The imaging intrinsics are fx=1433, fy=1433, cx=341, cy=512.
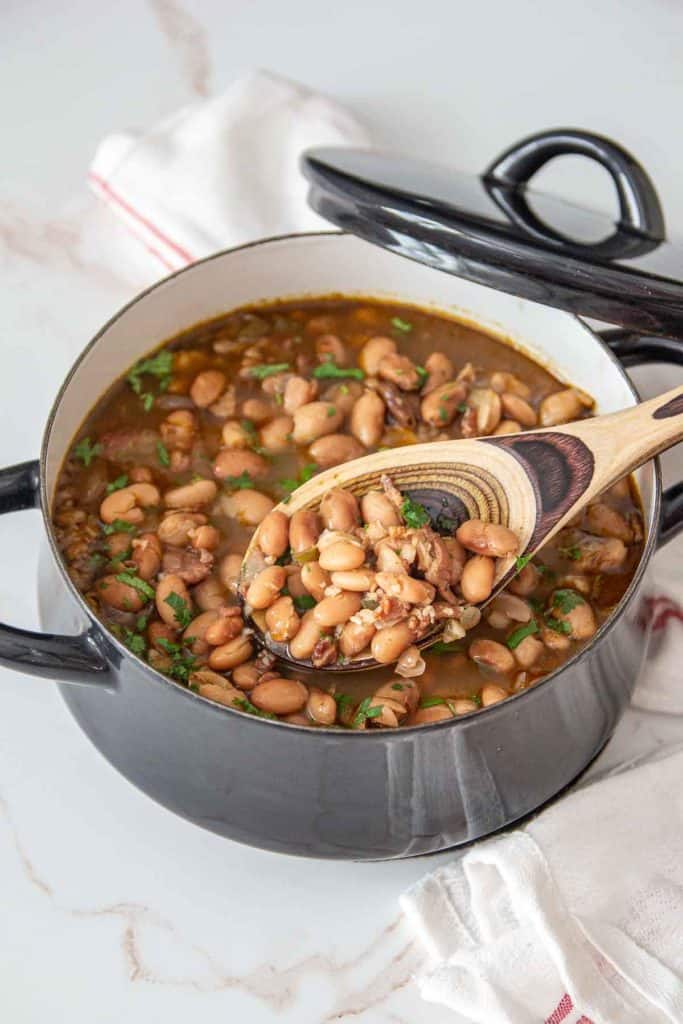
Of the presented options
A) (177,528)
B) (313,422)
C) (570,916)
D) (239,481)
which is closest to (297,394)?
(313,422)

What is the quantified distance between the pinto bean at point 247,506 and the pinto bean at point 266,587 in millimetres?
191

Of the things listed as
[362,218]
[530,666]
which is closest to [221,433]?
[362,218]

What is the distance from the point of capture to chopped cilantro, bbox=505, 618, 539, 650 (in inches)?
74.1

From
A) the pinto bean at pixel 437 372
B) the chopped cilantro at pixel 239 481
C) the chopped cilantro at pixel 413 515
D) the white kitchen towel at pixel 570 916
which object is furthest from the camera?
the pinto bean at pixel 437 372

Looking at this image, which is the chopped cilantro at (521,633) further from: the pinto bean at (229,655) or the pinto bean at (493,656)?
the pinto bean at (229,655)

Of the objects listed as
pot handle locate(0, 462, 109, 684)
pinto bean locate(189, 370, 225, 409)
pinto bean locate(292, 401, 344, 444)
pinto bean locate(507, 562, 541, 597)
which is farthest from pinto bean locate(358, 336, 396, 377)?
pot handle locate(0, 462, 109, 684)

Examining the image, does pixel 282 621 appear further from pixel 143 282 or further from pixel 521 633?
pixel 143 282

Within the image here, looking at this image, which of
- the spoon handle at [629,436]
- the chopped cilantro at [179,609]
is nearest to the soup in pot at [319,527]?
the chopped cilantro at [179,609]

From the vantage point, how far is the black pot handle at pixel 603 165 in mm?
2023

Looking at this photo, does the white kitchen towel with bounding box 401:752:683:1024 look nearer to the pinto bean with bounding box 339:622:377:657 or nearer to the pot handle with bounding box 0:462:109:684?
the pinto bean with bounding box 339:622:377:657

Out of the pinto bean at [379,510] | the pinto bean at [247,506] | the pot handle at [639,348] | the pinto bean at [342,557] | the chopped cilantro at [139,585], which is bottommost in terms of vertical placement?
the chopped cilantro at [139,585]

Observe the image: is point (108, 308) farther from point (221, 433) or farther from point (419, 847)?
point (419, 847)

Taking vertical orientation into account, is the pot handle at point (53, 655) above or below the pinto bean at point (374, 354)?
below

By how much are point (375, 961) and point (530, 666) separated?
1.40ft
